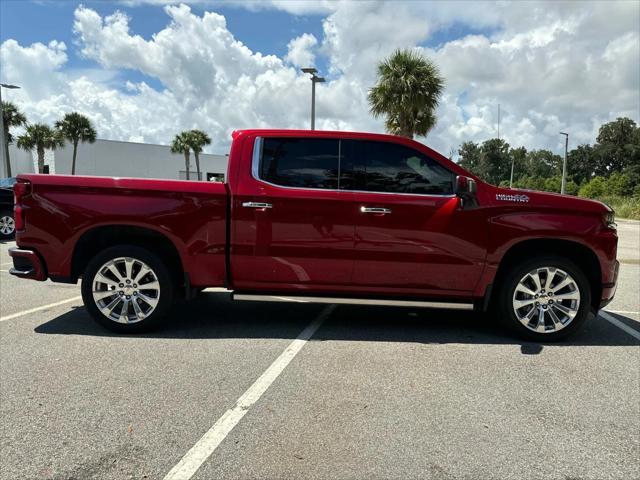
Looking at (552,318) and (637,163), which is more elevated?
(637,163)

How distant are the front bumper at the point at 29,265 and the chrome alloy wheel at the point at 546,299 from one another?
4520 mm

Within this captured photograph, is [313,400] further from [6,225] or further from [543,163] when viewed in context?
[543,163]

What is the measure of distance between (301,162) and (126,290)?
6.77 feet

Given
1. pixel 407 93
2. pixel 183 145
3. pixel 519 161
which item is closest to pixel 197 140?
pixel 183 145

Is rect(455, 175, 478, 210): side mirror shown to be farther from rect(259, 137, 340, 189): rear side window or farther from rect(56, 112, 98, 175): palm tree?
rect(56, 112, 98, 175): palm tree

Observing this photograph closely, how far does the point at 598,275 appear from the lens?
4.84 meters

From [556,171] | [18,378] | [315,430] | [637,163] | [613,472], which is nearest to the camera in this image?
[613,472]

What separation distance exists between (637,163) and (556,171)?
31.9 meters

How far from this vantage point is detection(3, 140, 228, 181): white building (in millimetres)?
48688

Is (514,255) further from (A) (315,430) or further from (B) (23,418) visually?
(B) (23,418)

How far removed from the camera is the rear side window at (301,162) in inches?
186

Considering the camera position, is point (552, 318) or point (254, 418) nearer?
point (254, 418)

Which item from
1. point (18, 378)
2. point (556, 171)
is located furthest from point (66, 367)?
point (556, 171)

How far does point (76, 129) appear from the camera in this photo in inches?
1699
